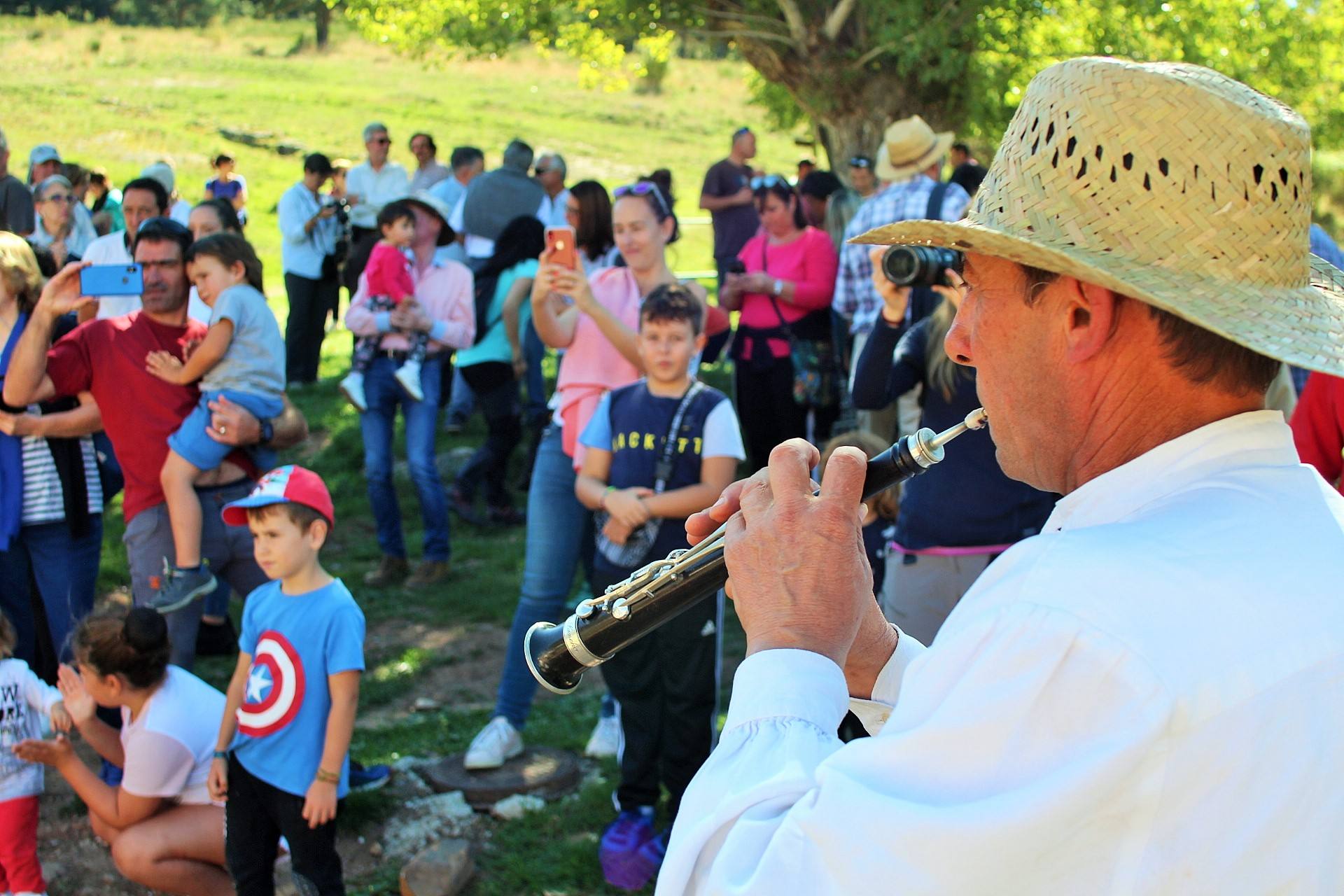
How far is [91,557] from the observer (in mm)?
4781

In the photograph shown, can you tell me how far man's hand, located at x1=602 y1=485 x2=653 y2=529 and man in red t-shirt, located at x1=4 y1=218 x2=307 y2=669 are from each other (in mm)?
1573

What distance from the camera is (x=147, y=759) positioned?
367 cm

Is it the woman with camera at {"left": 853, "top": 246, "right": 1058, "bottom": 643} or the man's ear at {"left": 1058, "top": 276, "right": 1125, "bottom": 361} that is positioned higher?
the man's ear at {"left": 1058, "top": 276, "right": 1125, "bottom": 361}

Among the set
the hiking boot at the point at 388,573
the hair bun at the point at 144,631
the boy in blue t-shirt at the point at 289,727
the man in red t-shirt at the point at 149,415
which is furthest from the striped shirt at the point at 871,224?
the hair bun at the point at 144,631

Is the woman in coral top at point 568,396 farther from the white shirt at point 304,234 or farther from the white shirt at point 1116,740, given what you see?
the white shirt at point 304,234

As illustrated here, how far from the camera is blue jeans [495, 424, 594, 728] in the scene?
4.62 metres

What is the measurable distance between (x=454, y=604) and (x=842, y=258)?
279 centimetres

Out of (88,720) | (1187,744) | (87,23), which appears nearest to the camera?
(1187,744)

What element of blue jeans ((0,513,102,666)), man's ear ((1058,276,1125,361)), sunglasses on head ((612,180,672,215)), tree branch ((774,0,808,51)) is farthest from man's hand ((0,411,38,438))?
tree branch ((774,0,808,51))

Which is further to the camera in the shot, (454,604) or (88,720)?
(454,604)

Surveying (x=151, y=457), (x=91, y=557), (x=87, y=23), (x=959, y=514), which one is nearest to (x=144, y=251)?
(x=151, y=457)

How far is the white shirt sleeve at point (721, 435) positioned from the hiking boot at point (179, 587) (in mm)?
1950

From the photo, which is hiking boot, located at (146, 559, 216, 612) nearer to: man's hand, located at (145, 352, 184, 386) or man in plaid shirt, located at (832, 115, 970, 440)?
man's hand, located at (145, 352, 184, 386)

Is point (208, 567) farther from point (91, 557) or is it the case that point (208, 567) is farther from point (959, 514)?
point (959, 514)
